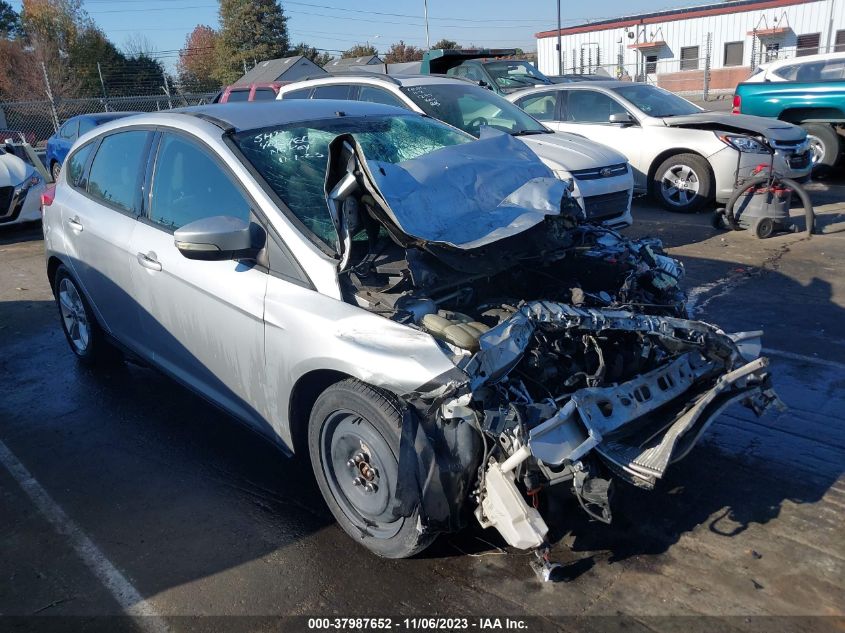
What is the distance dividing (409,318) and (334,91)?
7.07 metres

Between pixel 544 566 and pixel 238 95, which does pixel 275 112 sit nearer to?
pixel 544 566

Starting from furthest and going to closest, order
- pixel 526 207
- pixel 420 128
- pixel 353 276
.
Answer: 1. pixel 420 128
2. pixel 526 207
3. pixel 353 276

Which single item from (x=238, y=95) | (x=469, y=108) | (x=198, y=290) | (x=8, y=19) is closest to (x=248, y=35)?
(x=8, y=19)

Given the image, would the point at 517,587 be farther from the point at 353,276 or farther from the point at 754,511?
the point at 353,276

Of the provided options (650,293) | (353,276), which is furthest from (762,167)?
(353,276)

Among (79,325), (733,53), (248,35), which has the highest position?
(248,35)

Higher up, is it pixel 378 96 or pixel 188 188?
pixel 378 96

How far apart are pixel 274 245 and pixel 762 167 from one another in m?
7.20

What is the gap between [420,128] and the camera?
4.68 m

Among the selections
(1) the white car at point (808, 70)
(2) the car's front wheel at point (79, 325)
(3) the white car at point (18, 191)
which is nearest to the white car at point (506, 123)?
(2) the car's front wheel at point (79, 325)

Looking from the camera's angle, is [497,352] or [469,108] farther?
[469,108]

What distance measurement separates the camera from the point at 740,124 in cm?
977

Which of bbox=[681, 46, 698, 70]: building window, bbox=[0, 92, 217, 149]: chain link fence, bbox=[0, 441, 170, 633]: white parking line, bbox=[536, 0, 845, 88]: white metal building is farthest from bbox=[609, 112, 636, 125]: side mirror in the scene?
bbox=[681, 46, 698, 70]: building window

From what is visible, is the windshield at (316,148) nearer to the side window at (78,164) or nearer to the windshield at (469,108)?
the side window at (78,164)
